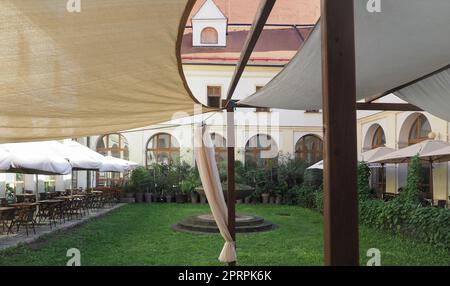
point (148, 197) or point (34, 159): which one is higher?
point (34, 159)

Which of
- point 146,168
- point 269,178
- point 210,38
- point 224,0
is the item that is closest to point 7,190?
point 146,168

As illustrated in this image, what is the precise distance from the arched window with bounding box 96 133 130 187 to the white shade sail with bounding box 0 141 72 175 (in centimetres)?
1323

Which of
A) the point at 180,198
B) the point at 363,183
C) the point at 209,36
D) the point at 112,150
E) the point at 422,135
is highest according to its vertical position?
the point at 209,36

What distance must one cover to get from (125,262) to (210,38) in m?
19.1

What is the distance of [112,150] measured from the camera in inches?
965

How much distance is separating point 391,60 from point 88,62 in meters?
2.91

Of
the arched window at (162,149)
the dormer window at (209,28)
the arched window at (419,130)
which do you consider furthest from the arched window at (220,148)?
the arched window at (419,130)

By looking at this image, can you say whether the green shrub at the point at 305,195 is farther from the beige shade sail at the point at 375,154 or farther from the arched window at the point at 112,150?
the arched window at the point at 112,150

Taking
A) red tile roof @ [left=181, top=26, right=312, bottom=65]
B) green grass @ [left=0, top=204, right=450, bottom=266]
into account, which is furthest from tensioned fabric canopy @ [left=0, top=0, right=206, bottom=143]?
red tile roof @ [left=181, top=26, right=312, bottom=65]

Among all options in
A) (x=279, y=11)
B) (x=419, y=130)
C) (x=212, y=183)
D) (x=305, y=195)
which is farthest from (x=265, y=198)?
(x=212, y=183)

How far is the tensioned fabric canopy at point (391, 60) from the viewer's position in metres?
3.48

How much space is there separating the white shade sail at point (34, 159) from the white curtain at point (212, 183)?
505 cm

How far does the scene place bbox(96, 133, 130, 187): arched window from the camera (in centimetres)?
2445

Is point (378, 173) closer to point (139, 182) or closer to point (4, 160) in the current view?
point (139, 182)
